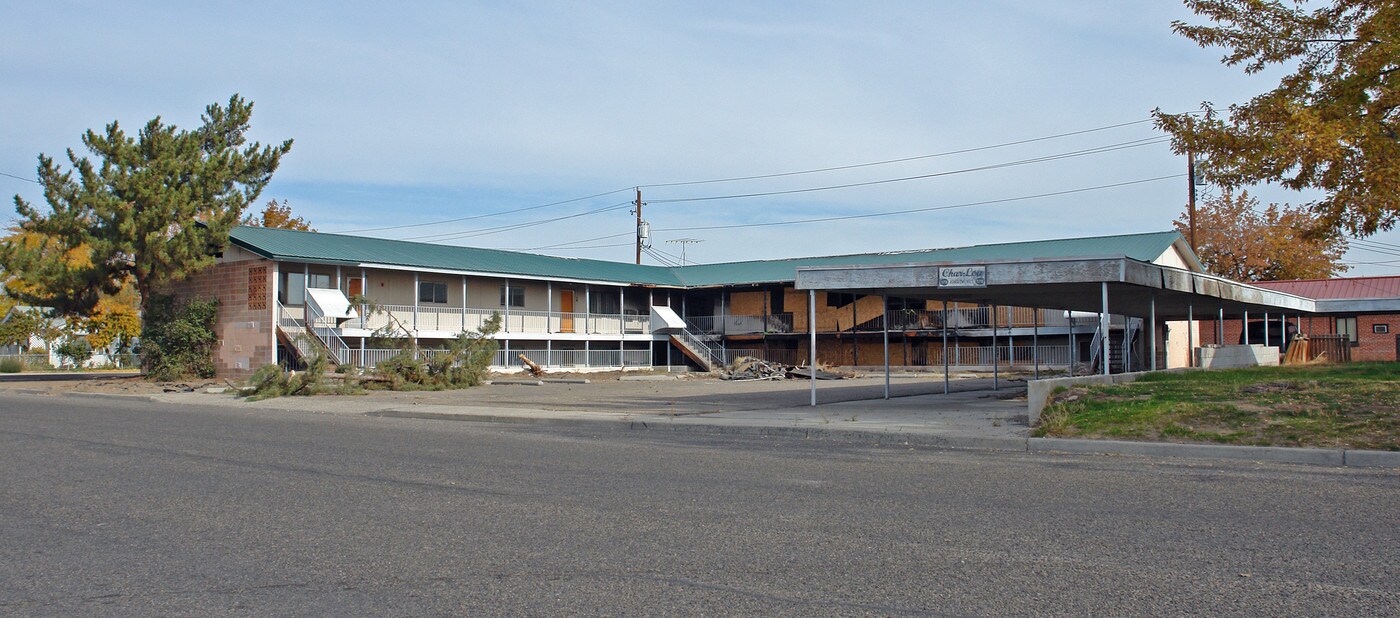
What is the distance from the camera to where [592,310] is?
49906 mm

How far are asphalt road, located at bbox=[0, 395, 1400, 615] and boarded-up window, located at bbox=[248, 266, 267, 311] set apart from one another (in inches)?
926

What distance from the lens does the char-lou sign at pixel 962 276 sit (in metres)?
18.3

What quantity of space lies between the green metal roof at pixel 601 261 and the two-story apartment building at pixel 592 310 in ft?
0.40

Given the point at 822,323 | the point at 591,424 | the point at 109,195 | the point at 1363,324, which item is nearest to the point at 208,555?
the point at 591,424

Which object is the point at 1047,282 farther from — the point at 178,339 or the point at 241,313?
the point at 178,339

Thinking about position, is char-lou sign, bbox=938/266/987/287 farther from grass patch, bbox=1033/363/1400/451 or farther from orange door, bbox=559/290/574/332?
orange door, bbox=559/290/574/332

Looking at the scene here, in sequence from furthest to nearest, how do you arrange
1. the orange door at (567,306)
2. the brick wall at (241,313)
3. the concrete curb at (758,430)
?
the orange door at (567,306) → the brick wall at (241,313) → the concrete curb at (758,430)

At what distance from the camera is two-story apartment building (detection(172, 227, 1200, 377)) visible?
35656 mm

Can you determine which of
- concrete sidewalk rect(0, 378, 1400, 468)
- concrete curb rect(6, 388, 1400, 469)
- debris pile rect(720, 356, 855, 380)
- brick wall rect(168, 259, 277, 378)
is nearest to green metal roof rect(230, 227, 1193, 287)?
brick wall rect(168, 259, 277, 378)

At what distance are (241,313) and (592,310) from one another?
57.5 feet

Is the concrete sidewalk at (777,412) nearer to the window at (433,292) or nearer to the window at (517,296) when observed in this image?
the window at (433,292)

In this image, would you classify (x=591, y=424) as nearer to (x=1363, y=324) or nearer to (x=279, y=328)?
(x=279, y=328)

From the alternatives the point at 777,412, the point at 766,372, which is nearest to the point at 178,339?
the point at 766,372

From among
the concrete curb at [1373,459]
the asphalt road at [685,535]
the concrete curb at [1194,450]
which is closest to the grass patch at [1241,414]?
the concrete curb at [1194,450]
